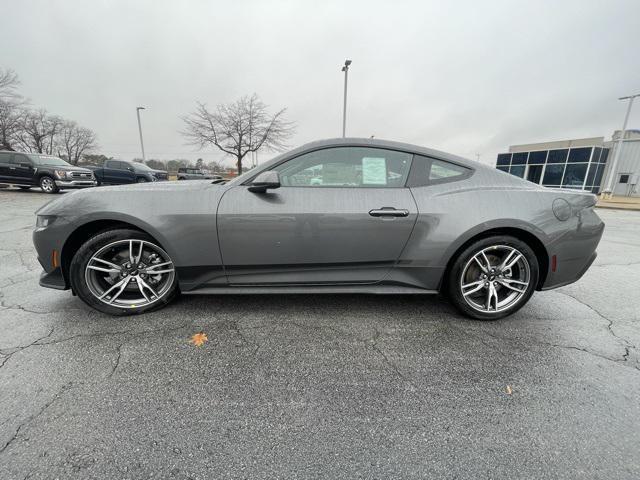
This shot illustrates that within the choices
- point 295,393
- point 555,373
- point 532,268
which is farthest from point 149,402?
point 532,268

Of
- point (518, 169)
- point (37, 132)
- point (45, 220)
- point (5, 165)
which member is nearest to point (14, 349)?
point (45, 220)

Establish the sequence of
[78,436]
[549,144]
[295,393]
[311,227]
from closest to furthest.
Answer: [78,436], [295,393], [311,227], [549,144]

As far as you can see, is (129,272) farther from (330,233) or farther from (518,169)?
(518,169)

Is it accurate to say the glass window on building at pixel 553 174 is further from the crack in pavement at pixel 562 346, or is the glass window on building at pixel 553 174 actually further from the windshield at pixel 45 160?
Answer: the windshield at pixel 45 160

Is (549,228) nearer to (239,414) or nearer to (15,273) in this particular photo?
(239,414)

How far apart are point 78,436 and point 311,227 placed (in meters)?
1.73

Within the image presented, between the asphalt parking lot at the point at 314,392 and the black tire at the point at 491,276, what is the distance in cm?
12

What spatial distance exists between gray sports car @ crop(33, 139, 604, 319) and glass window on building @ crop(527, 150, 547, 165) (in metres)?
32.4

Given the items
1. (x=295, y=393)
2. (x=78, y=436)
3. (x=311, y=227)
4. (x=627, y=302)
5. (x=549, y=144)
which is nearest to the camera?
(x=78, y=436)

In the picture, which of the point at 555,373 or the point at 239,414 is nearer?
the point at 239,414

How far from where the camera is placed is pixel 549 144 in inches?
1188

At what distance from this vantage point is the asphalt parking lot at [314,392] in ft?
4.21

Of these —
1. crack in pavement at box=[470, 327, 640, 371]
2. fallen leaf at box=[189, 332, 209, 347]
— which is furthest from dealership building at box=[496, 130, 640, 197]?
fallen leaf at box=[189, 332, 209, 347]

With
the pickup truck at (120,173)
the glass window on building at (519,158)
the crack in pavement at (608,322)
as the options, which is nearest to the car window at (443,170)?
the crack in pavement at (608,322)
